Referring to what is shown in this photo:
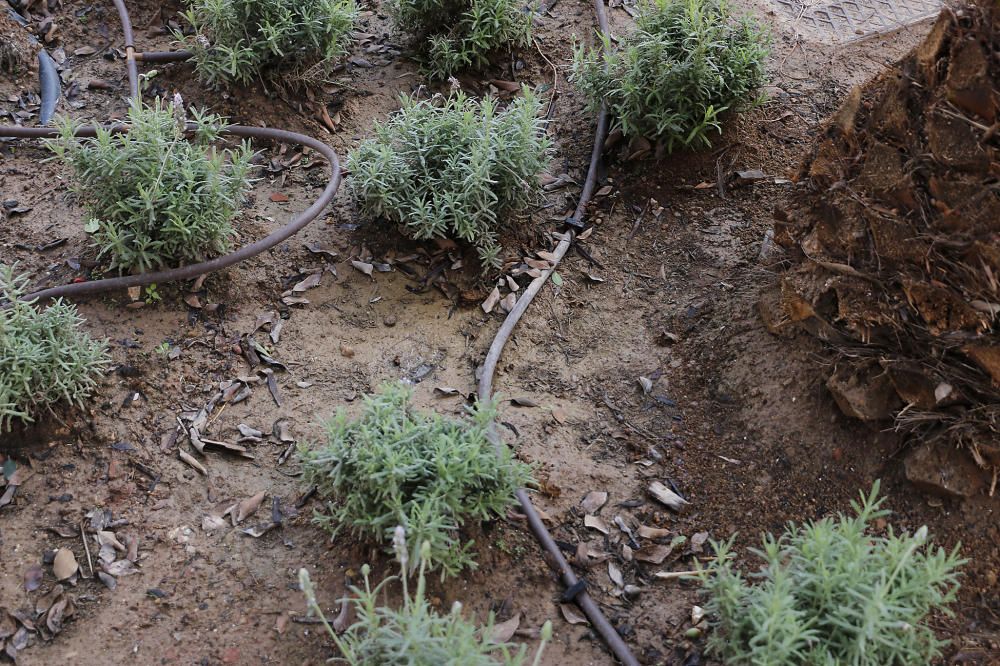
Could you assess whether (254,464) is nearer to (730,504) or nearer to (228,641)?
(228,641)

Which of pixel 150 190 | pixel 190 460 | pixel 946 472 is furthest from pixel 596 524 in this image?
pixel 150 190

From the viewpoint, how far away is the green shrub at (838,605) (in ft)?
7.77

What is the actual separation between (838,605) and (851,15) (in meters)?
3.84

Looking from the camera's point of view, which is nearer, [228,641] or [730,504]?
[228,641]

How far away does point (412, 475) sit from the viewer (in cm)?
280

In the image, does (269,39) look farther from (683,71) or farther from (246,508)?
(246,508)

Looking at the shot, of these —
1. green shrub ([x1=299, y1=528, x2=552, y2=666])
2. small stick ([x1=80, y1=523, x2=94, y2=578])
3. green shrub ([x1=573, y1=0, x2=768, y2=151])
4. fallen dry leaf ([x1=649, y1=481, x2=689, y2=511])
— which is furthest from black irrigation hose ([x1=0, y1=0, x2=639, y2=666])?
small stick ([x1=80, y1=523, x2=94, y2=578])

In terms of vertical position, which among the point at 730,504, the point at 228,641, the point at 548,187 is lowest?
the point at 228,641

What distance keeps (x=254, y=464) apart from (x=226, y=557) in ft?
1.37

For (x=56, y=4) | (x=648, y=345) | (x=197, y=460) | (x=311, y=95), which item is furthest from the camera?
(x=56, y=4)

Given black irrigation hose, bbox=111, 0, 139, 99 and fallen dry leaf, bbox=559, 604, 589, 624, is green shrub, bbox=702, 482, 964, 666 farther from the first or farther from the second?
black irrigation hose, bbox=111, 0, 139, 99

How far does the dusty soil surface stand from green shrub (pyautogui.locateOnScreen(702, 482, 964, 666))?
0.37m

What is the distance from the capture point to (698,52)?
4.03 m

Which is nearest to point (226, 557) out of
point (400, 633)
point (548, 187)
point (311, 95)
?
point (400, 633)
